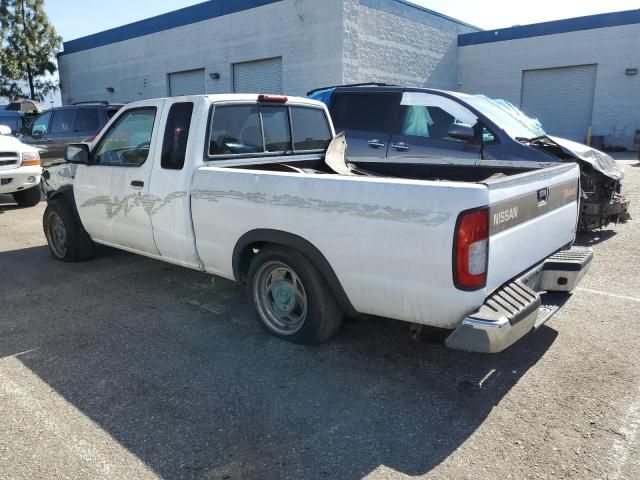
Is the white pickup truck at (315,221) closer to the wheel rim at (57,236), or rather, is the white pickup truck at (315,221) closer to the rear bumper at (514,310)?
the rear bumper at (514,310)

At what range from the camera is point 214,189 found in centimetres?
399

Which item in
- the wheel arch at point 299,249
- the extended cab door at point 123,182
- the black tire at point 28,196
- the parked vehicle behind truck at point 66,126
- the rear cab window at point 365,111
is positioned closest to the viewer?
the wheel arch at point 299,249

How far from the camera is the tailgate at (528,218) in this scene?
2920mm

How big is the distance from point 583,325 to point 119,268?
15.6ft

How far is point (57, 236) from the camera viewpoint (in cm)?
618

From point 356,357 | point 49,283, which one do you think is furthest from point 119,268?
point 356,357

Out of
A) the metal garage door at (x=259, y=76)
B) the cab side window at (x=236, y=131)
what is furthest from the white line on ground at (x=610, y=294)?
the metal garage door at (x=259, y=76)

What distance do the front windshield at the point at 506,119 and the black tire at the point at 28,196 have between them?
8.15 metres

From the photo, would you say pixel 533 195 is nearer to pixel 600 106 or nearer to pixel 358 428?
pixel 358 428

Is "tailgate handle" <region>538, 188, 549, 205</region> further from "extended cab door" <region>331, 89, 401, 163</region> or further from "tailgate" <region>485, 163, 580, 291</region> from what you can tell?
"extended cab door" <region>331, 89, 401, 163</region>

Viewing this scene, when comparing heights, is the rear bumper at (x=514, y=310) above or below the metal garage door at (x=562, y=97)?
below

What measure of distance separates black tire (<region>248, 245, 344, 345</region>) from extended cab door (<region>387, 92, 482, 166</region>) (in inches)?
138

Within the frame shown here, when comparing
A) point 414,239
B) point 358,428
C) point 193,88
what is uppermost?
point 193,88

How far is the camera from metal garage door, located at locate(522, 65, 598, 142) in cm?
2334
